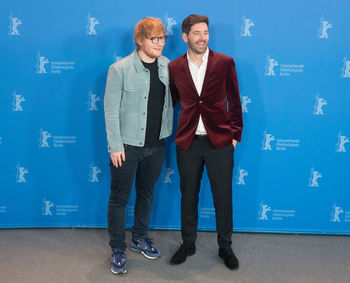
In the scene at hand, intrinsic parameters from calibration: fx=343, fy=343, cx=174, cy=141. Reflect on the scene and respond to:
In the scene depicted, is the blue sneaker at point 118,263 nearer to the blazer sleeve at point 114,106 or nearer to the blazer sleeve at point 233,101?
the blazer sleeve at point 114,106

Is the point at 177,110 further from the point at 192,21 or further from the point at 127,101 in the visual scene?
the point at 192,21

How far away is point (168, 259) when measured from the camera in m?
2.44

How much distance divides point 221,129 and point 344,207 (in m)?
1.36

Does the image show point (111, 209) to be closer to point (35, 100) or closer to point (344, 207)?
point (35, 100)

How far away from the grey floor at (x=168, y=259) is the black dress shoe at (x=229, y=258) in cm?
4

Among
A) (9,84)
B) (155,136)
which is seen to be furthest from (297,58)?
(9,84)

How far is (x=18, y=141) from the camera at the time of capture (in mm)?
2754

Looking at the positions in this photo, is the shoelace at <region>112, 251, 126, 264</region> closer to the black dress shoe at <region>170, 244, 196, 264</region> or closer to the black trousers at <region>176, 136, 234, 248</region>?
the black dress shoe at <region>170, 244, 196, 264</region>

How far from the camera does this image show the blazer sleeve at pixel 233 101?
2.22 m

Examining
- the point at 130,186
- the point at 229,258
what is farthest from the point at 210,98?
the point at 229,258

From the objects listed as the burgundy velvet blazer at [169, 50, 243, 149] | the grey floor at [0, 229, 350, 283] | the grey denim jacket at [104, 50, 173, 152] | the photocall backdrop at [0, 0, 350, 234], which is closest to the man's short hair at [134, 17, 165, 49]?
the grey denim jacket at [104, 50, 173, 152]

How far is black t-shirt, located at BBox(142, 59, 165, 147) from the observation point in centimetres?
220

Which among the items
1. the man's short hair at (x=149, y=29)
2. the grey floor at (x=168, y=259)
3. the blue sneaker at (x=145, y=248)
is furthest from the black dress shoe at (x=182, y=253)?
the man's short hair at (x=149, y=29)

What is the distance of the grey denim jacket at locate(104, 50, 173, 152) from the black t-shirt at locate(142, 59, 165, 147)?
0.03 meters
